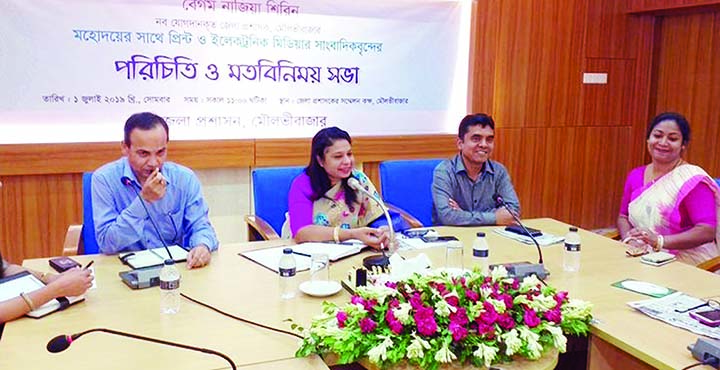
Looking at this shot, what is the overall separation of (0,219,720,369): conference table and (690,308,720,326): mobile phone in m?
0.10

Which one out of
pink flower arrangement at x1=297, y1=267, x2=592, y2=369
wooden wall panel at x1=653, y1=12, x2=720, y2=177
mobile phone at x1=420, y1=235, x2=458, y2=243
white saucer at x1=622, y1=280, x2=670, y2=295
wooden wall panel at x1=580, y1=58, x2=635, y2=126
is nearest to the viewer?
pink flower arrangement at x1=297, y1=267, x2=592, y2=369

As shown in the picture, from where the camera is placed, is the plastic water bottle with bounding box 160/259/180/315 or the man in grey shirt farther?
the man in grey shirt

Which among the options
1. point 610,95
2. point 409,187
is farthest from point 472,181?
point 610,95

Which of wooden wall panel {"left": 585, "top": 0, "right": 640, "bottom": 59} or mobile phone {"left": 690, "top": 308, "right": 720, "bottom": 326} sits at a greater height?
wooden wall panel {"left": 585, "top": 0, "right": 640, "bottom": 59}

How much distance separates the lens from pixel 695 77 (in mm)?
4832

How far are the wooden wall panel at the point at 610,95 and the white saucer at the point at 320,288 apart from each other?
3.70 meters

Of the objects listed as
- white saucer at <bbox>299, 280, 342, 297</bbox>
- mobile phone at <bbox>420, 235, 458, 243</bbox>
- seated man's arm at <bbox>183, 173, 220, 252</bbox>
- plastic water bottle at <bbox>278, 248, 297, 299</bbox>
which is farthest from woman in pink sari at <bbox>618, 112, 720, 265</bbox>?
seated man's arm at <bbox>183, 173, 220, 252</bbox>

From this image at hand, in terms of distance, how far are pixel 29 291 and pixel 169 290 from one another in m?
0.39

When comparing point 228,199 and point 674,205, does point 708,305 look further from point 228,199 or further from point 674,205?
point 228,199

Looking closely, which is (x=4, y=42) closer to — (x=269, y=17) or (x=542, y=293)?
(x=269, y=17)

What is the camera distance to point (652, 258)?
7.80ft

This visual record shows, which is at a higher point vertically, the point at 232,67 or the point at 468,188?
the point at 232,67

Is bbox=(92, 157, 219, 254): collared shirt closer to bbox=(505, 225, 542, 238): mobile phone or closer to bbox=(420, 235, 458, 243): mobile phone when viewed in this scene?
bbox=(420, 235, 458, 243): mobile phone

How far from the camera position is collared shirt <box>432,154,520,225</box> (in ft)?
10.2
